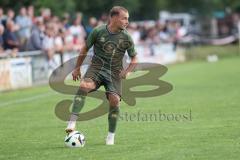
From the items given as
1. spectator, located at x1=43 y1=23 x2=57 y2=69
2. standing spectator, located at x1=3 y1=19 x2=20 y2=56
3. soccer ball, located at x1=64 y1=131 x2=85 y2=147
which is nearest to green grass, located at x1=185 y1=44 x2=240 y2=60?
spectator, located at x1=43 y1=23 x2=57 y2=69

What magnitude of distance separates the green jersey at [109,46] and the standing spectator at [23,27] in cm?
1575

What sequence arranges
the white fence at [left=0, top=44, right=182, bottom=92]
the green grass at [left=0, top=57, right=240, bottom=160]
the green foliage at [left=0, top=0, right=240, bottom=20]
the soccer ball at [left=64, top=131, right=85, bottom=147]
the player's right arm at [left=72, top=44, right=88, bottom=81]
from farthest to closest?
the green foliage at [left=0, top=0, right=240, bottom=20], the white fence at [left=0, top=44, right=182, bottom=92], the player's right arm at [left=72, top=44, right=88, bottom=81], the soccer ball at [left=64, top=131, right=85, bottom=147], the green grass at [left=0, top=57, right=240, bottom=160]

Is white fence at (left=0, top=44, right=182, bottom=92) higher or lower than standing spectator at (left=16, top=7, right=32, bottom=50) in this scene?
lower

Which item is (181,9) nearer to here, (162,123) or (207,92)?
(207,92)

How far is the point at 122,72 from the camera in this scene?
12.0m

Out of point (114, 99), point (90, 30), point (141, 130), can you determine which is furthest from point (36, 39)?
point (114, 99)

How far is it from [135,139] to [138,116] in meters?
3.73

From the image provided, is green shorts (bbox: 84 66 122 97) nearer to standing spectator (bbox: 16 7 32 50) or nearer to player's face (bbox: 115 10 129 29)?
player's face (bbox: 115 10 129 29)

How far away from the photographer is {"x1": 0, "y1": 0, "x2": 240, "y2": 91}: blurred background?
2602cm

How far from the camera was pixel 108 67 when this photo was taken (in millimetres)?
11969

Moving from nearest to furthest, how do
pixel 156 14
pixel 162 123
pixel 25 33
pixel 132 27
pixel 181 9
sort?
pixel 162 123, pixel 25 33, pixel 132 27, pixel 156 14, pixel 181 9

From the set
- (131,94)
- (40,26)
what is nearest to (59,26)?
(40,26)

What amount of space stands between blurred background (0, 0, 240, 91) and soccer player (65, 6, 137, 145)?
12.5 metres

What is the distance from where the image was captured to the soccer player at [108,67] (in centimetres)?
1178
